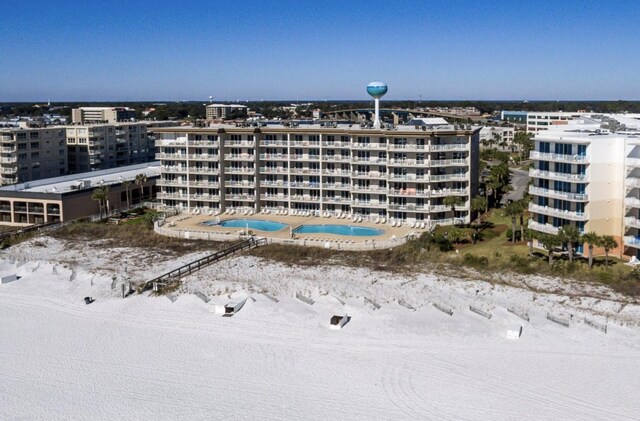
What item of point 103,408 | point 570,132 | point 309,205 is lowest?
point 103,408

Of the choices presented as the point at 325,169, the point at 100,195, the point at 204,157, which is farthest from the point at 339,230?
the point at 100,195

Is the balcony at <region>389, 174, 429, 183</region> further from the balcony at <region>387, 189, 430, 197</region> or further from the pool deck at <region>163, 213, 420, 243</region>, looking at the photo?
the pool deck at <region>163, 213, 420, 243</region>

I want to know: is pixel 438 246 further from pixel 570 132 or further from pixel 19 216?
pixel 19 216

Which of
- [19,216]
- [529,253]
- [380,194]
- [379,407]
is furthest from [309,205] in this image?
[379,407]

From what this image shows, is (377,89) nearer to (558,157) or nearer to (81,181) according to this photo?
(558,157)

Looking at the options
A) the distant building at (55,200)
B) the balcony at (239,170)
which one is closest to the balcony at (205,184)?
the balcony at (239,170)

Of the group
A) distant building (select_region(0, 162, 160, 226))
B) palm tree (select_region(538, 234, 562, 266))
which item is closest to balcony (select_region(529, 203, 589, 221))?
palm tree (select_region(538, 234, 562, 266))
